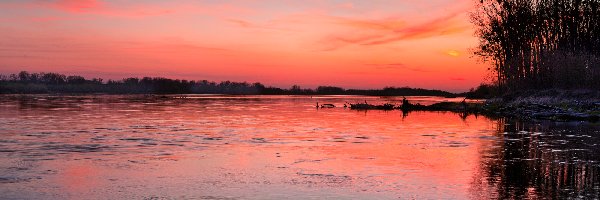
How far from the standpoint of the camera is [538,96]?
55375 mm

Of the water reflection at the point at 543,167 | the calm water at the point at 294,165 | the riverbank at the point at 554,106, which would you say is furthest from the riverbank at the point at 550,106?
the water reflection at the point at 543,167

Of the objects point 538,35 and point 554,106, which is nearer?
point 554,106

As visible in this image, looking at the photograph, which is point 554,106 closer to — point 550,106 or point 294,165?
point 550,106

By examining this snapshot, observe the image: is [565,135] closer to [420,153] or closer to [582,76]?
[420,153]

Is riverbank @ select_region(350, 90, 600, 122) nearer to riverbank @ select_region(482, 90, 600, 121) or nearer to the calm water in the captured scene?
riverbank @ select_region(482, 90, 600, 121)

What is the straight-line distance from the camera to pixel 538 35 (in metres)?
66.1

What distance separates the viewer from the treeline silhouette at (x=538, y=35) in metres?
60.4

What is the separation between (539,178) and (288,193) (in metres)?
6.45

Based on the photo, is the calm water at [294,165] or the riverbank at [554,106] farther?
the riverbank at [554,106]

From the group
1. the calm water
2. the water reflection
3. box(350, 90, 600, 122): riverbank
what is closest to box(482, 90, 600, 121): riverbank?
box(350, 90, 600, 122): riverbank

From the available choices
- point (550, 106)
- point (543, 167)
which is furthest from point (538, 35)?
point (543, 167)

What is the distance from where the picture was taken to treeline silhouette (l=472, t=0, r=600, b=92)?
60419mm

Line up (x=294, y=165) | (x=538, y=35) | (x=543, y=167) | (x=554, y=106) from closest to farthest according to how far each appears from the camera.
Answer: (x=543, y=167)
(x=294, y=165)
(x=554, y=106)
(x=538, y=35)

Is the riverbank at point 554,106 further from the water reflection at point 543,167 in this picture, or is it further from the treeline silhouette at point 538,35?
the water reflection at point 543,167
